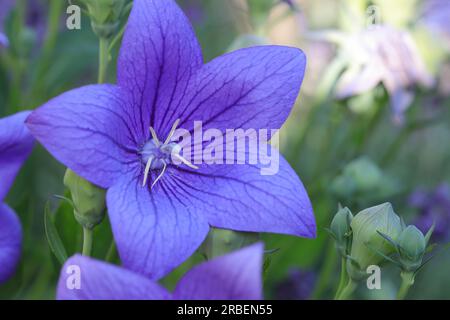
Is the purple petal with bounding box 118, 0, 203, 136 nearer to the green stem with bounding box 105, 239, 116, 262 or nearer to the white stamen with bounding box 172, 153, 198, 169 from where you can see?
the white stamen with bounding box 172, 153, 198, 169

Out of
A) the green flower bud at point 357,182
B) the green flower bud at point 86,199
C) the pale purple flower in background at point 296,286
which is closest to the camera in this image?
the green flower bud at point 86,199

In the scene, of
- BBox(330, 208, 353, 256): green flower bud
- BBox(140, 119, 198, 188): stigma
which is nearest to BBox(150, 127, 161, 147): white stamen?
BBox(140, 119, 198, 188): stigma

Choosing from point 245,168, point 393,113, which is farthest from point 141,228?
Answer: point 393,113

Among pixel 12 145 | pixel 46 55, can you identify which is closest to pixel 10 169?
pixel 12 145

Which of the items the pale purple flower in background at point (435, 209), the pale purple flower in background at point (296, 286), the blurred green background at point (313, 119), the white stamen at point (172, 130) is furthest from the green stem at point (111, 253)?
the pale purple flower in background at point (435, 209)

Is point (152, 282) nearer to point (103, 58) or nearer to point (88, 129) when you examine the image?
point (88, 129)

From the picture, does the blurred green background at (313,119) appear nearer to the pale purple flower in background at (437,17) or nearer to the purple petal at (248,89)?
the pale purple flower in background at (437,17)

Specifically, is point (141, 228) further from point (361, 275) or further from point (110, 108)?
point (361, 275)
